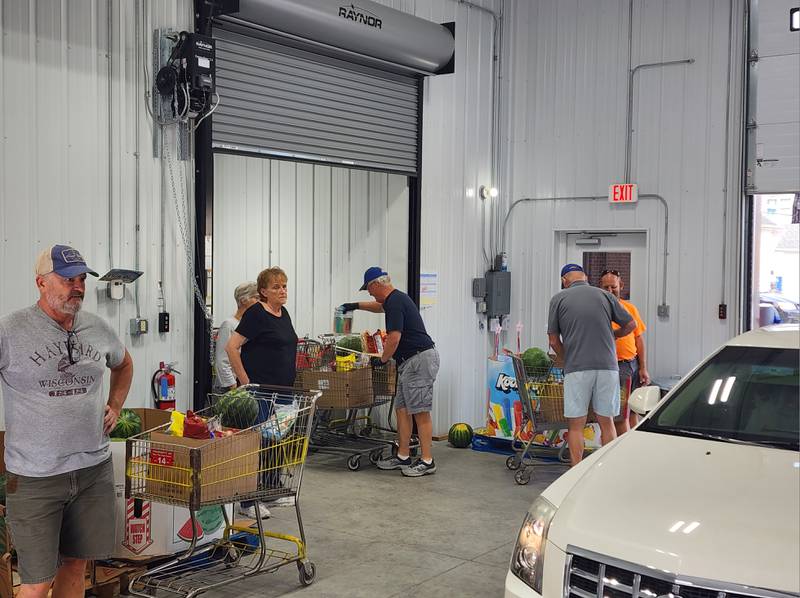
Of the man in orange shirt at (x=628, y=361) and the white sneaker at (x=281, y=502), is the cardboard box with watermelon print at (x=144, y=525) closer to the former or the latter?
the white sneaker at (x=281, y=502)

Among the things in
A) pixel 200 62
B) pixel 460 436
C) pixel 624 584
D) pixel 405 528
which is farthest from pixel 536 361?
pixel 624 584

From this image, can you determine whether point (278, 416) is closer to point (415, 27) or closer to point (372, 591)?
point (372, 591)

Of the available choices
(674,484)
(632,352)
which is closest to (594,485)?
(674,484)

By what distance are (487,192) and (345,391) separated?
11.5 feet

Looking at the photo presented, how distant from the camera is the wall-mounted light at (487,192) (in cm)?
1073

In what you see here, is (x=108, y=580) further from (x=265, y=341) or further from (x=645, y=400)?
(x=645, y=400)

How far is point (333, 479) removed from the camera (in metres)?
8.05

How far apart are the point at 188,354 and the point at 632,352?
4.07m

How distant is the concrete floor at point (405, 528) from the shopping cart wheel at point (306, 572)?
57 mm

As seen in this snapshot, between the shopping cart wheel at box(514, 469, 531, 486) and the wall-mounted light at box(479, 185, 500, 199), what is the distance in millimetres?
3870

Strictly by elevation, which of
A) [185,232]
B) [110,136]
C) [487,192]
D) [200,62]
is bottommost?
[185,232]

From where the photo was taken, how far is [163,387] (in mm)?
7105

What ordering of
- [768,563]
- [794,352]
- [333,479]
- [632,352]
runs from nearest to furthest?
1. [768,563]
2. [794,352]
3. [333,479]
4. [632,352]

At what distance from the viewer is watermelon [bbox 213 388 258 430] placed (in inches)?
216
